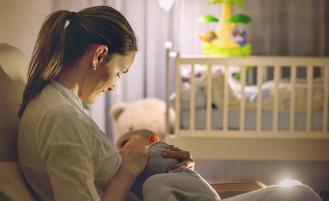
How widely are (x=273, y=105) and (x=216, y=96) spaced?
29cm

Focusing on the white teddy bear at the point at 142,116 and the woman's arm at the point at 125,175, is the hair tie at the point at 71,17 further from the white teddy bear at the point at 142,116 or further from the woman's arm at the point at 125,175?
the white teddy bear at the point at 142,116

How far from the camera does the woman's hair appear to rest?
3.92 feet

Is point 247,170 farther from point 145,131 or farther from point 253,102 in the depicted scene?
point 145,131

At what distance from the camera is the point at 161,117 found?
11.4 ft

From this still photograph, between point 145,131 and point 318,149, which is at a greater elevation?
point 145,131

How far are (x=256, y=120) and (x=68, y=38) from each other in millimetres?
1947

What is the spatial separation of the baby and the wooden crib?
1.57 metres

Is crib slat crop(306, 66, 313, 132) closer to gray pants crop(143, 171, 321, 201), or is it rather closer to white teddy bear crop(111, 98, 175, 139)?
white teddy bear crop(111, 98, 175, 139)

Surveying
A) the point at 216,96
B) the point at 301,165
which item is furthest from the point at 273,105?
the point at 301,165

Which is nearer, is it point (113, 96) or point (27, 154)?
point (27, 154)

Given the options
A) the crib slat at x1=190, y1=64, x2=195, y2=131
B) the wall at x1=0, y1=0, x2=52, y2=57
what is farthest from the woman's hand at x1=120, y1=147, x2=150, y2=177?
the crib slat at x1=190, y1=64, x2=195, y2=131

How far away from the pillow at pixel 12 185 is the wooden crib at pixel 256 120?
1807 mm

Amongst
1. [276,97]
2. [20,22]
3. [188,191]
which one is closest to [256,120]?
[276,97]

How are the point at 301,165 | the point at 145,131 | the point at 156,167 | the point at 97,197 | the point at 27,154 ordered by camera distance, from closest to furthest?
the point at 97,197 < the point at 27,154 < the point at 156,167 < the point at 145,131 < the point at 301,165
